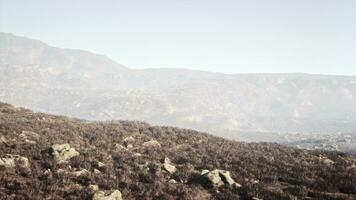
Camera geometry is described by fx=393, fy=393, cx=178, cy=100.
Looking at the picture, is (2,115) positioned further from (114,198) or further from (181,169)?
(114,198)

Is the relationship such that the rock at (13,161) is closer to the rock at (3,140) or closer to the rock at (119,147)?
the rock at (3,140)

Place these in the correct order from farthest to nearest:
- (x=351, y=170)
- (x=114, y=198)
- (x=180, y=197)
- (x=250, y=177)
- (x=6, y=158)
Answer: (x=351, y=170), (x=250, y=177), (x=6, y=158), (x=180, y=197), (x=114, y=198)

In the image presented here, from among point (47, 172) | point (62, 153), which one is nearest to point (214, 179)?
point (47, 172)

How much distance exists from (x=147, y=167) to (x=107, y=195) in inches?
239

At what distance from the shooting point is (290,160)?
24641mm

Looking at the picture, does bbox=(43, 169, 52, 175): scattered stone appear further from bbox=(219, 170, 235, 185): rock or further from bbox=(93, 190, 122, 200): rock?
bbox=(219, 170, 235, 185): rock

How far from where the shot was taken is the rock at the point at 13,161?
1686 centimetres

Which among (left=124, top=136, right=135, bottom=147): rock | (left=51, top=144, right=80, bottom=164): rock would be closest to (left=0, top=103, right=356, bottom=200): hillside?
(left=51, top=144, right=80, bottom=164): rock

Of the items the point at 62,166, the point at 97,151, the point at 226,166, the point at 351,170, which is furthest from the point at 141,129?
the point at 351,170

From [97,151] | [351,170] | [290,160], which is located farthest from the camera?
[290,160]

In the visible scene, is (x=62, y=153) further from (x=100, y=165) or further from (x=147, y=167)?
(x=147, y=167)

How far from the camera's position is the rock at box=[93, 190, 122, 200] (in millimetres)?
13823

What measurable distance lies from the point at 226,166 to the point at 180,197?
6516 mm

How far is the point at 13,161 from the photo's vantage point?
683 inches
